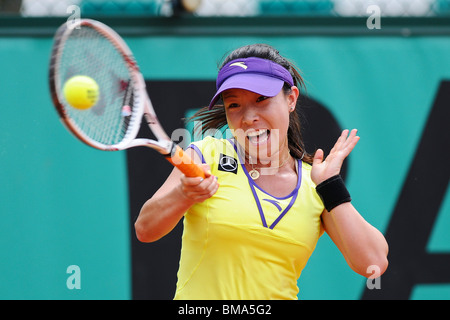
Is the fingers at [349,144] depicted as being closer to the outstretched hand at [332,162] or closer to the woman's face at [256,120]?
the outstretched hand at [332,162]

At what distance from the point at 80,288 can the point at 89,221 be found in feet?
1.23

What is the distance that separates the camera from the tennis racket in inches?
71.8

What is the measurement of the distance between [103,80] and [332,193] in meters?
0.82

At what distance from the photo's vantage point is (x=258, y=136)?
2100 mm

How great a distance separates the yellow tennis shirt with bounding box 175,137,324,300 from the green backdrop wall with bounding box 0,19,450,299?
1.57 metres

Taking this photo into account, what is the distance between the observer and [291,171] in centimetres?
220

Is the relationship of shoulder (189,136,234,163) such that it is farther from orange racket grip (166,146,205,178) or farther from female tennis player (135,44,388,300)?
orange racket grip (166,146,205,178)

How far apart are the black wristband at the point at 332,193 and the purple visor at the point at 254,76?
34cm

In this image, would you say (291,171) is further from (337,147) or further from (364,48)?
(364,48)

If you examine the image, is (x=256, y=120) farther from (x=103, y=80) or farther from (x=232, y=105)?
(x=103, y=80)

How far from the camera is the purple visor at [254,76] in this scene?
2.04 metres

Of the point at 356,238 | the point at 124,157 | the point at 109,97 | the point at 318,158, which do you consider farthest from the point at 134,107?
the point at 124,157

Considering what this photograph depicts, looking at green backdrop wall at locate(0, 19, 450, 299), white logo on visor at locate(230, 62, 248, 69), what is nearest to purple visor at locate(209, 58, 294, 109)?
white logo on visor at locate(230, 62, 248, 69)

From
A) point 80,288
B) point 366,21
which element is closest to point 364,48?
point 366,21
